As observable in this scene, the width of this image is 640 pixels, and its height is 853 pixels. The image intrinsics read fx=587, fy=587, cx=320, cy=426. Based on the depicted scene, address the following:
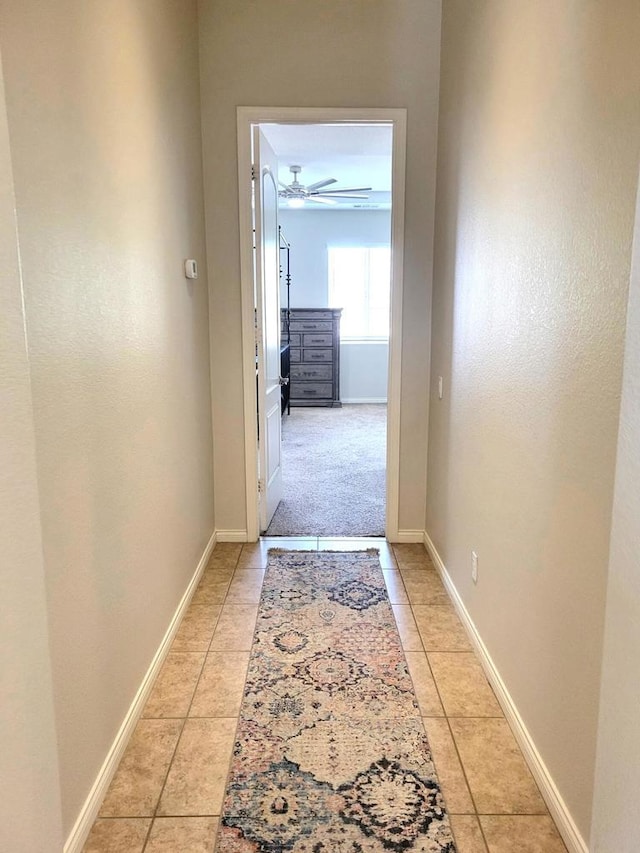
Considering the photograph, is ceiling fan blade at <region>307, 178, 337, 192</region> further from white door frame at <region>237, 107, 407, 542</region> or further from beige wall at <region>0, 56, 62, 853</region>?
beige wall at <region>0, 56, 62, 853</region>

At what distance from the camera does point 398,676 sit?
217 centimetres

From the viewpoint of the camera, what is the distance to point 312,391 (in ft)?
27.2

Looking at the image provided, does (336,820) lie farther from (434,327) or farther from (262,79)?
(262,79)

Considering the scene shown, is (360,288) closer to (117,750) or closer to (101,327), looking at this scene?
(101,327)

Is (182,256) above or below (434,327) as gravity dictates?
above

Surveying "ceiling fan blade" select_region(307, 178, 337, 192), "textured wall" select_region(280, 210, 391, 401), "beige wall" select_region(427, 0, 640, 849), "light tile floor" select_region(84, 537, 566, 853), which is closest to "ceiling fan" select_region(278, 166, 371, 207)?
"ceiling fan blade" select_region(307, 178, 337, 192)

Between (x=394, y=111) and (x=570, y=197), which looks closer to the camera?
(x=570, y=197)

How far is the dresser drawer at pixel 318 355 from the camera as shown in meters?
8.16

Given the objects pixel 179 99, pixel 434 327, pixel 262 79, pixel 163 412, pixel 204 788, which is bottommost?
pixel 204 788

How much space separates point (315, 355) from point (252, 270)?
4.98m

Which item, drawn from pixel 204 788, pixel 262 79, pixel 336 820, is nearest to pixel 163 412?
pixel 204 788

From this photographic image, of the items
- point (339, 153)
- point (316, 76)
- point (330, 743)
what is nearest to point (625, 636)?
point (330, 743)

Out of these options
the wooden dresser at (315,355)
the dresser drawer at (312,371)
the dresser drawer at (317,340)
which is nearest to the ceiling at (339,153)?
the wooden dresser at (315,355)

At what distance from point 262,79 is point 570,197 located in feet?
7.16
